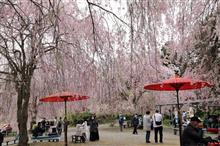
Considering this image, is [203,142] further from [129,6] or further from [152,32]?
[129,6]

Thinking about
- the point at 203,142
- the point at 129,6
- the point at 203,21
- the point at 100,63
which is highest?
the point at 203,21

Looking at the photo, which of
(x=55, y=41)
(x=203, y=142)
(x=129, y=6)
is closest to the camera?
(x=129, y=6)

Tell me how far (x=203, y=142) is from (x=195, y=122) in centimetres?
44

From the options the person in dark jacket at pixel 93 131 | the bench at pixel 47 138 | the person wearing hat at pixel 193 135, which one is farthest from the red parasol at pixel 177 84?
the bench at pixel 47 138

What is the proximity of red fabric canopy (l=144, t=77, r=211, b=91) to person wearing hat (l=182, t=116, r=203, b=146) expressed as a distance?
2.41 meters

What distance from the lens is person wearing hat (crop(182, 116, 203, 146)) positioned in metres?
8.18

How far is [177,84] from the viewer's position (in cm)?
1123

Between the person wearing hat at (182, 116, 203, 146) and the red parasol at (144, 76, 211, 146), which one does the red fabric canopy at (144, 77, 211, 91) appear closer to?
the red parasol at (144, 76, 211, 146)

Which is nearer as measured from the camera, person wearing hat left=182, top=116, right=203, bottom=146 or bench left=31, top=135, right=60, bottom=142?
person wearing hat left=182, top=116, right=203, bottom=146

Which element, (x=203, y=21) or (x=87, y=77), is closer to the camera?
(x=87, y=77)

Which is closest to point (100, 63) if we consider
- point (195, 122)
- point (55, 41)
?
point (55, 41)

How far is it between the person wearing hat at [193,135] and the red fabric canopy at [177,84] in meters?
2.41

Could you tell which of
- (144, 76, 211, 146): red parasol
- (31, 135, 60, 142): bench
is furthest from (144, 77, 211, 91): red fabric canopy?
(31, 135, 60, 142): bench

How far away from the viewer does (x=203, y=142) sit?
830 centimetres
